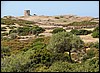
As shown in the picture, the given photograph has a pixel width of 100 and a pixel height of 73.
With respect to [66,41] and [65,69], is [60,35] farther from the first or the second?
[65,69]

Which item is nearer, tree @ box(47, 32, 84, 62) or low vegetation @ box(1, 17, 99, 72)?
low vegetation @ box(1, 17, 99, 72)

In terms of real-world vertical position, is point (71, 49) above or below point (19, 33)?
above

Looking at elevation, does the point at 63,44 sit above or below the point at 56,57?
below

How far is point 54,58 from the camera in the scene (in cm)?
2366

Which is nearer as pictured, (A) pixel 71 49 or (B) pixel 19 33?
(A) pixel 71 49

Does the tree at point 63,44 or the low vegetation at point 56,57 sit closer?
the low vegetation at point 56,57

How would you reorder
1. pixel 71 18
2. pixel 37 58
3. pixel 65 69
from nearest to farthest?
pixel 65 69 < pixel 37 58 < pixel 71 18

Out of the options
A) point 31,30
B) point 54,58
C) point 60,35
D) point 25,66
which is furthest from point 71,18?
point 25,66

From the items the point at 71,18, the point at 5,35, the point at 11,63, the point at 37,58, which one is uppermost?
Answer: the point at 11,63

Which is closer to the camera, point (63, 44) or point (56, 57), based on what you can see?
point (56, 57)

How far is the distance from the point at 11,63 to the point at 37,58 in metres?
5.06

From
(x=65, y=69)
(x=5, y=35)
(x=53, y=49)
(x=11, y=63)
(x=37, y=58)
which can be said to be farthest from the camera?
(x=5, y=35)

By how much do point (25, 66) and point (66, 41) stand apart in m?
11.6

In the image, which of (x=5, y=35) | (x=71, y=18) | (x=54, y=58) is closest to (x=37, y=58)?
(x=54, y=58)
